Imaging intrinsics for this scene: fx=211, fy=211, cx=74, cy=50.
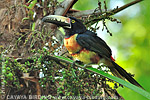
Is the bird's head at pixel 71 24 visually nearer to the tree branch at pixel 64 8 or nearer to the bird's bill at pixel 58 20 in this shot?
the bird's bill at pixel 58 20

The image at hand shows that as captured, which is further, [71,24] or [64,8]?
[64,8]

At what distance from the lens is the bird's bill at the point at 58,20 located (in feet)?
3.41

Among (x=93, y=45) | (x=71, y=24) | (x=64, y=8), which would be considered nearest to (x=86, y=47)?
(x=93, y=45)

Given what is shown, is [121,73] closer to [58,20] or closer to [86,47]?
[86,47]

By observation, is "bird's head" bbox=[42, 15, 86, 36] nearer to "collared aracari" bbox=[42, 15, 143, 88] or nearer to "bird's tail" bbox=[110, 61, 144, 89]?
"collared aracari" bbox=[42, 15, 143, 88]

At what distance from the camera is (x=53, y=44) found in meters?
1.23

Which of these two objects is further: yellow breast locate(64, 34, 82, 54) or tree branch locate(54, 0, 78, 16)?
tree branch locate(54, 0, 78, 16)

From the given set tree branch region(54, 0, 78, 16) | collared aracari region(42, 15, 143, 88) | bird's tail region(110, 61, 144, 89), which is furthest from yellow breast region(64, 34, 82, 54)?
tree branch region(54, 0, 78, 16)

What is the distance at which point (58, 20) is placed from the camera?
1.05 meters

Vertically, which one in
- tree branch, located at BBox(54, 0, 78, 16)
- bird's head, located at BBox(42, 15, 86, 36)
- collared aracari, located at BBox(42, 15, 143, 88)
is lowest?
collared aracari, located at BBox(42, 15, 143, 88)

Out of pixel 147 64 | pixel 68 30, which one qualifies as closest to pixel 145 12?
pixel 147 64

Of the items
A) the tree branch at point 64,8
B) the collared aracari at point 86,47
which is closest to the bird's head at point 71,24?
the collared aracari at point 86,47

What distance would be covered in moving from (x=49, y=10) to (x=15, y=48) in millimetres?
332

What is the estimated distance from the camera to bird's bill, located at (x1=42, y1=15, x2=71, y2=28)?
1.04 meters
